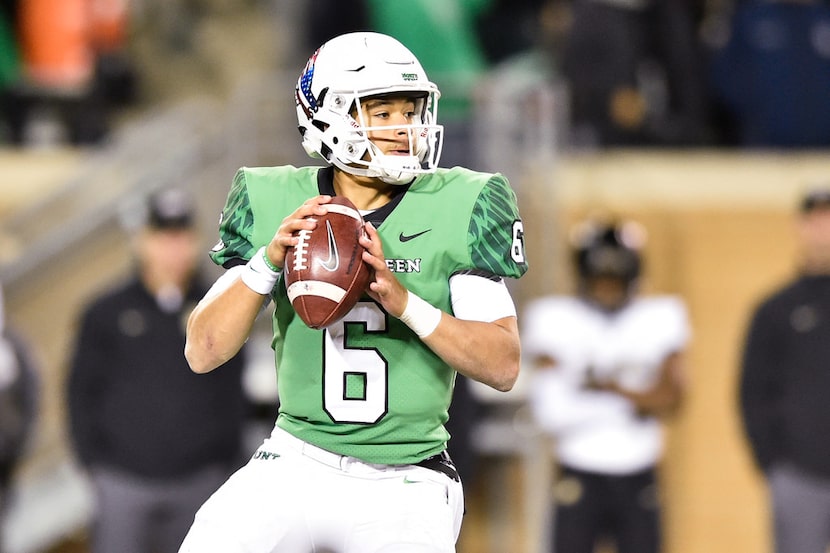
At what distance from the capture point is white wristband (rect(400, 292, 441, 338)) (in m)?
3.63

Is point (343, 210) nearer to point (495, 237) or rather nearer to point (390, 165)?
point (390, 165)

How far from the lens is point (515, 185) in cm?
784

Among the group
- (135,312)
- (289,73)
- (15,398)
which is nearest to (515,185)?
(289,73)

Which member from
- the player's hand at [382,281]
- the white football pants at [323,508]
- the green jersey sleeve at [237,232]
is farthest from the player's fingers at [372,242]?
the white football pants at [323,508]

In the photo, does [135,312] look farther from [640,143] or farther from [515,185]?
[640,143]

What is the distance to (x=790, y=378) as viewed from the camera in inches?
259

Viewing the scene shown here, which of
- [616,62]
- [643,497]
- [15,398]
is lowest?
[643,497]

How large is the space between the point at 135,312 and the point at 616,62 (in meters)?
2.81

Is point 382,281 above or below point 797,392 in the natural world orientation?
above

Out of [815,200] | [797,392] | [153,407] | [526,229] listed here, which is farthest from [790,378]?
[153,407]

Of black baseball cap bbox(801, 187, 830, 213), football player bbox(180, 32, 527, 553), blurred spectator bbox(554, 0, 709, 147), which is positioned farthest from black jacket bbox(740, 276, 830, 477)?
football player bbox(180, 32, 527, 553)

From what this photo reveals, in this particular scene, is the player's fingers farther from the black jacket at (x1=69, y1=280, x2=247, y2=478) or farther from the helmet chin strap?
the black jacket at (x1=69, y1=280, x2=247, y2=478)

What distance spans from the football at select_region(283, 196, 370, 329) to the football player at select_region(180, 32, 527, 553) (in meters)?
0.05

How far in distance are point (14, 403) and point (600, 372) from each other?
2.59 m
